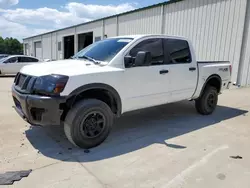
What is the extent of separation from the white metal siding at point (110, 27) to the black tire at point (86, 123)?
52.7 feet

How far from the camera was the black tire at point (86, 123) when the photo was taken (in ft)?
11.8

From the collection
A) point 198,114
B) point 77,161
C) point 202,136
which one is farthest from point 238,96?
point 77,161

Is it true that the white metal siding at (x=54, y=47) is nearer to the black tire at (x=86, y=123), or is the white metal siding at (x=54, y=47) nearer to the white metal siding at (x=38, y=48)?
the white metal siding at (x=38, y=48)

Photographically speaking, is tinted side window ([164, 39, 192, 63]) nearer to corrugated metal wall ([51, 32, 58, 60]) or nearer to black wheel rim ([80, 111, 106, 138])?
black wheel rim ([80, 111, 106, 138])

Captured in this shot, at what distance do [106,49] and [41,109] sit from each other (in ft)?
5.79

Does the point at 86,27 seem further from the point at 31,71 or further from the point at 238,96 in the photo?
A: the point at 31,71

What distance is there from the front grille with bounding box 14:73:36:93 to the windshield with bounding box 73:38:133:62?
122 cm

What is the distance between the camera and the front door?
13.9ft

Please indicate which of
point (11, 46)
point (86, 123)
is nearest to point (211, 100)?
point (86, 123)

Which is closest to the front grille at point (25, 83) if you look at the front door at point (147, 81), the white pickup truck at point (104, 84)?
Result: the white pickup truck at point (104, 84)

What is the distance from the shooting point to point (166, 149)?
12.8ft

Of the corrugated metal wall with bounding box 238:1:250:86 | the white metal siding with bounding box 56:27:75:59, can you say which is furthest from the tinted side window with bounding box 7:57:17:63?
the corrugated metal wall with bounding box 238:1:250:86

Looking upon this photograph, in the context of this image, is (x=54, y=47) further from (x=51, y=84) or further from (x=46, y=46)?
(x=51, y=84)

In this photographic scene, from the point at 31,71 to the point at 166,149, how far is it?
265cm
